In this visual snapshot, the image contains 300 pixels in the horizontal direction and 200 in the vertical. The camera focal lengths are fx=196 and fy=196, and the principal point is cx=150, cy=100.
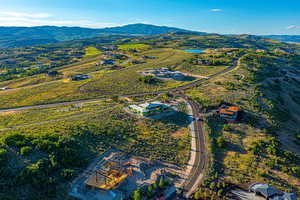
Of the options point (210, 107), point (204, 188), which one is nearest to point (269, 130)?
point (210, 107)

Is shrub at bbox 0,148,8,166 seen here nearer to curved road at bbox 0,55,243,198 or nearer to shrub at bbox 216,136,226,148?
curved road at bbox 0,55,243,198

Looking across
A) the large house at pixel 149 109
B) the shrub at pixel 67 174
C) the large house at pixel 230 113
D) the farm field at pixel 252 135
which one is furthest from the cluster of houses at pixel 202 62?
the shrub at pixel 67 174

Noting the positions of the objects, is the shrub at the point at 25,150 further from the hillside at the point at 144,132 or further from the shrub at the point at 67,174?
the shrub at the point at 67,174

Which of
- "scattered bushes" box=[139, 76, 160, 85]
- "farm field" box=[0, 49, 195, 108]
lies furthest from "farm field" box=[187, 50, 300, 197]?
"farm field" box=[0, 49, 195, 108]

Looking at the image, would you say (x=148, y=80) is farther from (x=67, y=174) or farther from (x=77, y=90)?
(x=67, y=174)

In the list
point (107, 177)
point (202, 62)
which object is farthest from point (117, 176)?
point (202, 62)

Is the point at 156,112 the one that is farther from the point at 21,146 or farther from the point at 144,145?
the point at 21,146
